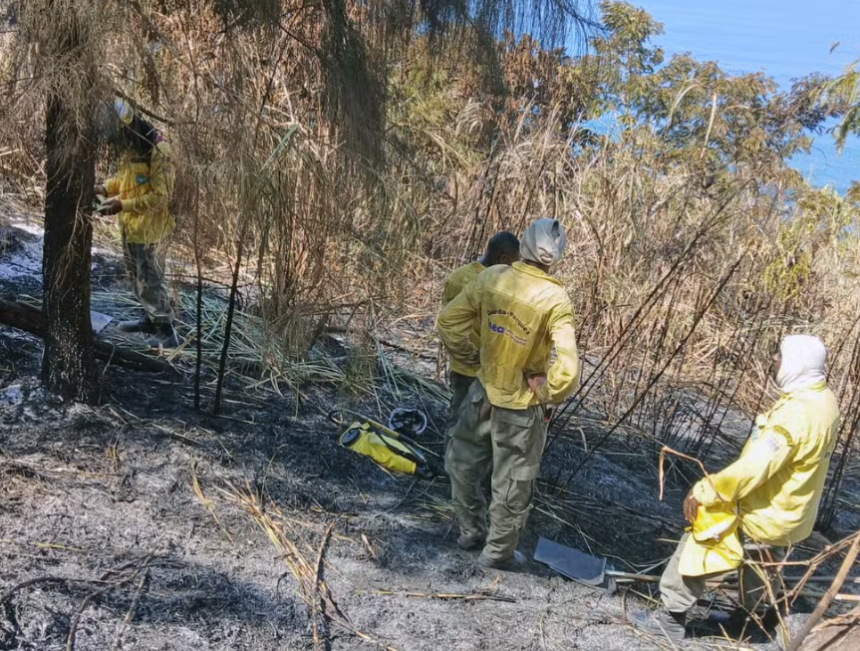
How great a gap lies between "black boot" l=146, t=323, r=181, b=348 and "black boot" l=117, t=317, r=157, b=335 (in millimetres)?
36

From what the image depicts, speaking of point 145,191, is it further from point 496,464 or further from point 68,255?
point 496,464

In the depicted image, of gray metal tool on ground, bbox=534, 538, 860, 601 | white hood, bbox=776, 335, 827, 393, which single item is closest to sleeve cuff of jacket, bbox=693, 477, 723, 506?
white hood, bbox=776, 335, 827, 393

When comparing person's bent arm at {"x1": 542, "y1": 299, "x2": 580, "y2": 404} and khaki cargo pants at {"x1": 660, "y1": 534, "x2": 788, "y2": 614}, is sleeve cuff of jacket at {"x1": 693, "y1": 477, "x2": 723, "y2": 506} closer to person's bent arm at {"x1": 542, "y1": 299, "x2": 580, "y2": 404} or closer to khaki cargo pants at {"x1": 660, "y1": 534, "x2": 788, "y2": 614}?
A: khaki cargo pants at {"x1": 660, "y1": 534, "x2": 788, "y2": 614}

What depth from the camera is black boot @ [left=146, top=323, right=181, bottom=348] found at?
4.90 meters

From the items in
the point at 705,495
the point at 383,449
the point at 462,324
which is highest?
the point at 462,324

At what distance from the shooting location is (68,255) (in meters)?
3.52

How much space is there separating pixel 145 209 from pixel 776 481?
3376 millimetres

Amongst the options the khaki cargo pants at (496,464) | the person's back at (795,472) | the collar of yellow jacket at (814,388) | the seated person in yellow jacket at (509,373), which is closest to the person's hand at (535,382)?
the seated person in yellow jacket at (509,373)

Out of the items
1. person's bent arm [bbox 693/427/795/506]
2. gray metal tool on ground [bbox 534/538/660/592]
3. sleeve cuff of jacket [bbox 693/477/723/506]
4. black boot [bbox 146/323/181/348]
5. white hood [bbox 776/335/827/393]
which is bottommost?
gray metal tool on ground [bbox 534/538/660/592]

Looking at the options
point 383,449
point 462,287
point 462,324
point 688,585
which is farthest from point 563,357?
point 383,449

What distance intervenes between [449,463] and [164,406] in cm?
164

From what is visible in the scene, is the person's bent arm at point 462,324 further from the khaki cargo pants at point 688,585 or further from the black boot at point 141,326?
the black boot at point 141,326

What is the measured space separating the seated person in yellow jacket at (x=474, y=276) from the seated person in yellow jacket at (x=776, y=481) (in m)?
1.24

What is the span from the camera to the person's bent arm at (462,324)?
351 cm
